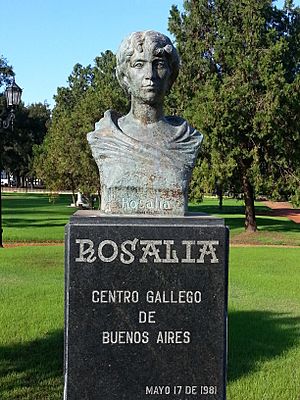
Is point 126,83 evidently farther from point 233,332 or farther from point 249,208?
point 249,208

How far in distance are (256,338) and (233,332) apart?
1.28ft

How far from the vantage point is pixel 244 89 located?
897 inches

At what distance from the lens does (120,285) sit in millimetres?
4230

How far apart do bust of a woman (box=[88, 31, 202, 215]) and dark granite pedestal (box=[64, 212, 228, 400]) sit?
290 mm

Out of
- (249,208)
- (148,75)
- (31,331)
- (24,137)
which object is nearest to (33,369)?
(31,331)

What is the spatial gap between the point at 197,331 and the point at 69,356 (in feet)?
3.01

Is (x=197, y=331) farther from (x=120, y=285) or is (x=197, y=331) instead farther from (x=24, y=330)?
(x=24, y=330)

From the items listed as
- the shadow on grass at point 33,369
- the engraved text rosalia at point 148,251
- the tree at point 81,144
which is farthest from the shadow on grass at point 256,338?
the tree at point 81,144

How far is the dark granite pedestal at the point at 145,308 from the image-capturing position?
13.9 ft

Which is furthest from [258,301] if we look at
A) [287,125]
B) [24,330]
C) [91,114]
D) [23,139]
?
[23,139]

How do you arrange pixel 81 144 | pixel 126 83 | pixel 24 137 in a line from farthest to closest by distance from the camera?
pixel 24 137, pixel 81 144, pixel 126 83

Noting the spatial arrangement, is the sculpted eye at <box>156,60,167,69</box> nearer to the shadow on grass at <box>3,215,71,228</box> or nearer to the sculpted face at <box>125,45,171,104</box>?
the sculpted face at <box>125,45,171,104</box>

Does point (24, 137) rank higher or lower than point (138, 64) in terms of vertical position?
higher

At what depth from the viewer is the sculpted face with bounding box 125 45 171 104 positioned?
181 inches
